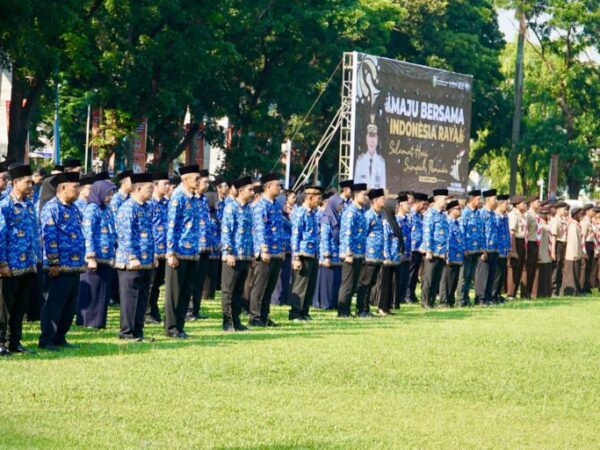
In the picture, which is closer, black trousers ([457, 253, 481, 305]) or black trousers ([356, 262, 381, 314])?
black trousers ([356, 262, 381, 314])

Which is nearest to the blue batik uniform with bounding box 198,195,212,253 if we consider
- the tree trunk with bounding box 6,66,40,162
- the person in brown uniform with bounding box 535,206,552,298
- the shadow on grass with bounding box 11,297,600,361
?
the shadow on grass with bounding box 11,297,600,361

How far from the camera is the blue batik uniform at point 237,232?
1727cm

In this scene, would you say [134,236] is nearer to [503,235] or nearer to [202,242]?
[202,242]

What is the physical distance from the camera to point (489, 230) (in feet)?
85.4

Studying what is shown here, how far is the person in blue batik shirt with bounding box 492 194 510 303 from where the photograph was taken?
26500 millimetres

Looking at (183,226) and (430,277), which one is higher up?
(183,226)

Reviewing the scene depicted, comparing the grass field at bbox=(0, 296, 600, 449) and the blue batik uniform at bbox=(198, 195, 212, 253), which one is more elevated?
the blue batik uniform at bbox=(198, 195, 212, 253)

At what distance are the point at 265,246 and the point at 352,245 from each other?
2.86 m

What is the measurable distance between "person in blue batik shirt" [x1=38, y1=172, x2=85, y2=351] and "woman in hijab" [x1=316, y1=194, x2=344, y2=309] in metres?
6.69

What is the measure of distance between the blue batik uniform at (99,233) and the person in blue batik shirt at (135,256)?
1.03 m

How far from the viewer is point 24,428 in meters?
9.63

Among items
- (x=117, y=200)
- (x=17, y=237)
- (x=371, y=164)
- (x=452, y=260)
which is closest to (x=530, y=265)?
(x=452, y=260)

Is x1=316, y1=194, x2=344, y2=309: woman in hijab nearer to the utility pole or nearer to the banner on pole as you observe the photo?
the banner on pole

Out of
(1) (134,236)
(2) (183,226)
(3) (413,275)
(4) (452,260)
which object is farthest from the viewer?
(3) (413,275)
